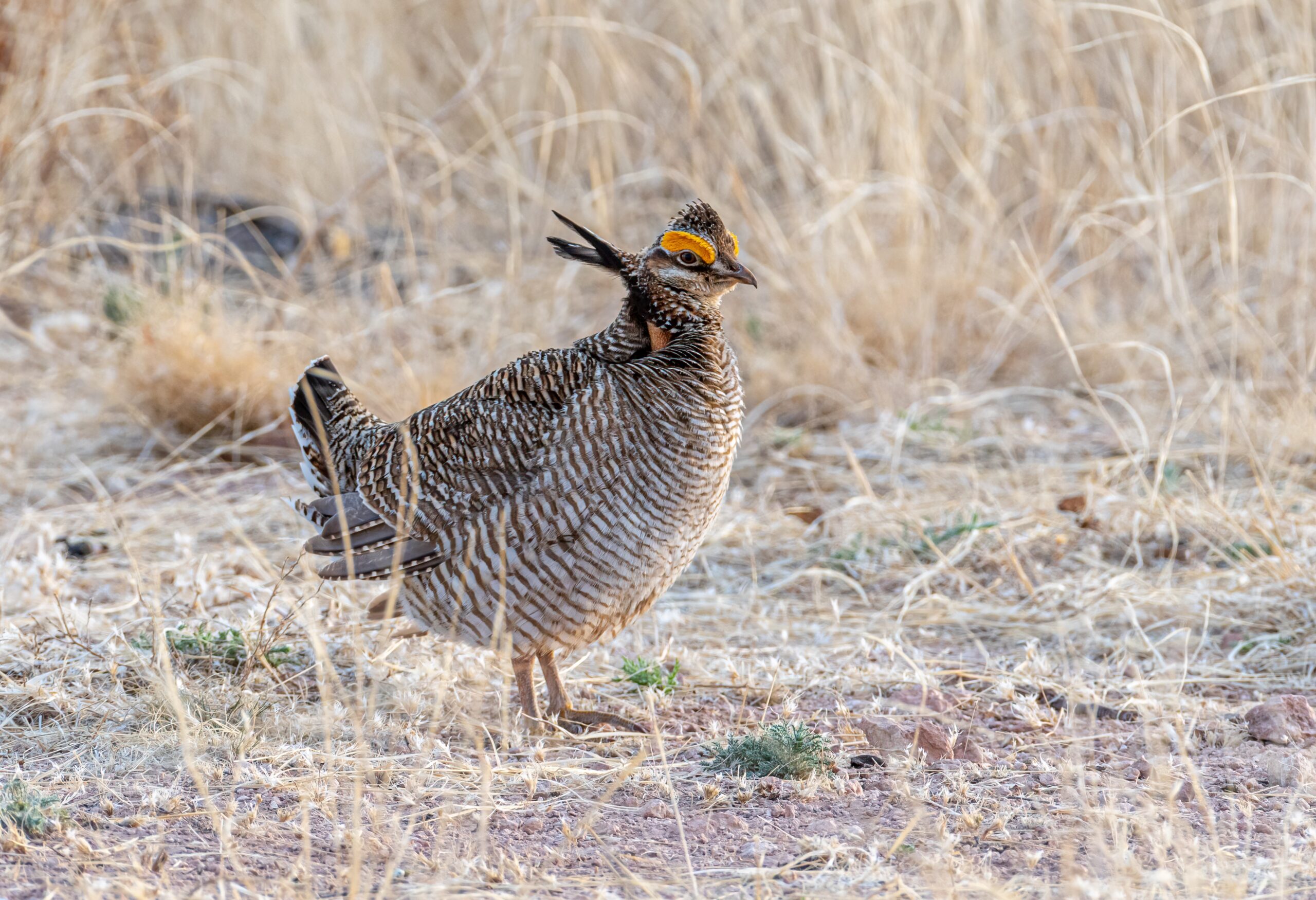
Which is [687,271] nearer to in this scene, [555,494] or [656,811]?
[555,494]

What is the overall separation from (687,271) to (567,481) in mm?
672

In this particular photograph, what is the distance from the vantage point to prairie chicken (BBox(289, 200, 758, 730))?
3.25 meters

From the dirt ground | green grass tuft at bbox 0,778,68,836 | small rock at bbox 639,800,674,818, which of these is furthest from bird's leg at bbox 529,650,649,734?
green grass tuft at bbox 0,778,68,836

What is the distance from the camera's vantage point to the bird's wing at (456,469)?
332cm

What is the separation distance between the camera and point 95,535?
4.91 m

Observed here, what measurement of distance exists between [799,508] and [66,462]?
3.08 meters

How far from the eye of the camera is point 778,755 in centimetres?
302

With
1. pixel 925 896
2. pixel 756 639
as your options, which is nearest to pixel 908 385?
pixel 756 639

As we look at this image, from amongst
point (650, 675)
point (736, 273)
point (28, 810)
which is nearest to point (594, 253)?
point (736, 273)

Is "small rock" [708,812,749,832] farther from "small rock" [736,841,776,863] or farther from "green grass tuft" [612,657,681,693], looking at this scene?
"green grass tuft" [612,657,681,693]

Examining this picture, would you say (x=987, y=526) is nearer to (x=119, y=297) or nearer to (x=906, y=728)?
(x=906, y=728)

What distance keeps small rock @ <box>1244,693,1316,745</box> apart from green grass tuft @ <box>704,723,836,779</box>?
1048mm

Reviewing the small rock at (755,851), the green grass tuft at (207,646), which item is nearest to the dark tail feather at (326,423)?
the green grass tuft at (207,646)

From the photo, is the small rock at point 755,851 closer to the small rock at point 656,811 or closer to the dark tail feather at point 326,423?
the small rock at point 656,811
